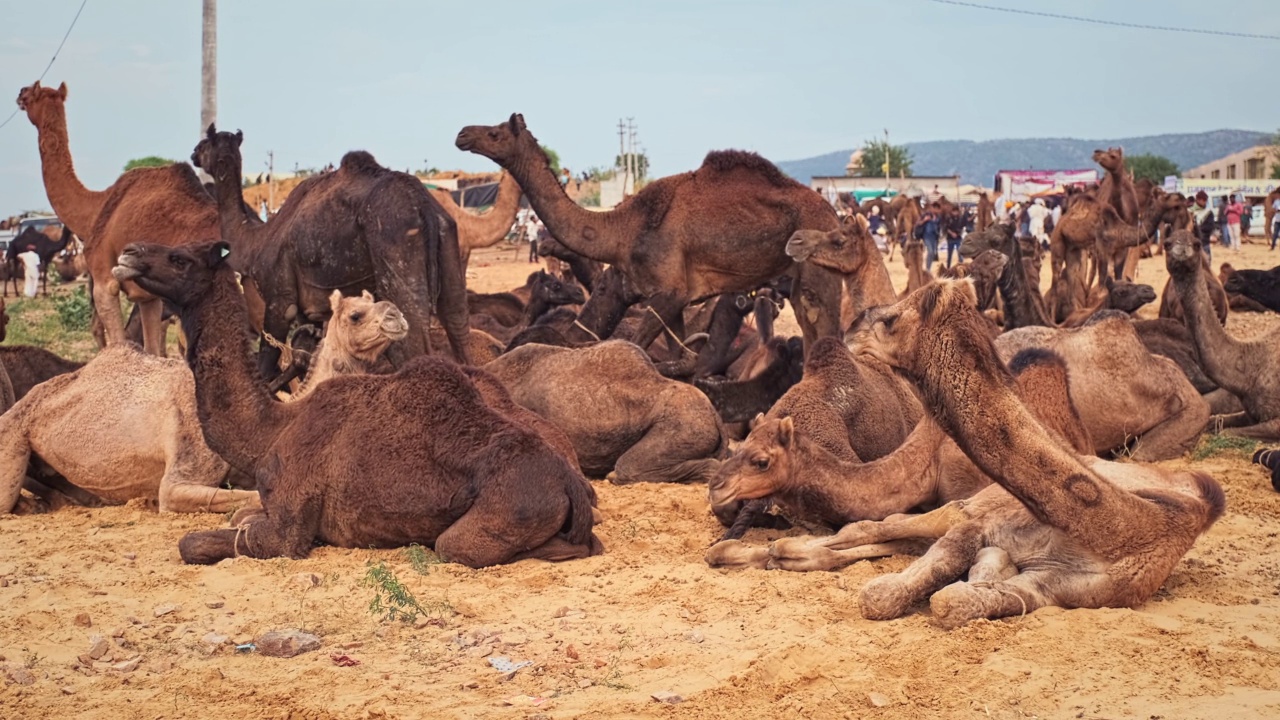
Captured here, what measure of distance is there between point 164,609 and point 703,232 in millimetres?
6513

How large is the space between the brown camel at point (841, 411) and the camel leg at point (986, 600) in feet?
5.50

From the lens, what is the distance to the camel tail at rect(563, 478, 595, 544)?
23.2 ft

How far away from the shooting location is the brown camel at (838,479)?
7.02 meters

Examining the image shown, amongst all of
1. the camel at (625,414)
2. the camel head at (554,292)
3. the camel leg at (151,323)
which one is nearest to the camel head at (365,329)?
the camel at (625,414)

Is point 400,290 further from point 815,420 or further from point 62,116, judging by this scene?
point 62,116

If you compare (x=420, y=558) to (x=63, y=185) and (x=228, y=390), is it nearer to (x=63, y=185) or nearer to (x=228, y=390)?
(x=228, y=390)

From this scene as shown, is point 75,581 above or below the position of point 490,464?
below

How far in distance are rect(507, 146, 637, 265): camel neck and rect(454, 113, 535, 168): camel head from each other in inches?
2.9

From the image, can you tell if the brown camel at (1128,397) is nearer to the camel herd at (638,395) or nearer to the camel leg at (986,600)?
the camel herd at (638,395)

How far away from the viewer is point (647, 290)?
39.8 ft

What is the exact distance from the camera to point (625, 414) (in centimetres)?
966

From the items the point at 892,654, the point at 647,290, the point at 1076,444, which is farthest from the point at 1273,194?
the point at 892,654

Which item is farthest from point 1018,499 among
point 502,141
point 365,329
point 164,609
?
point 502,141

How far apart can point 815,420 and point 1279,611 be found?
282 cm
